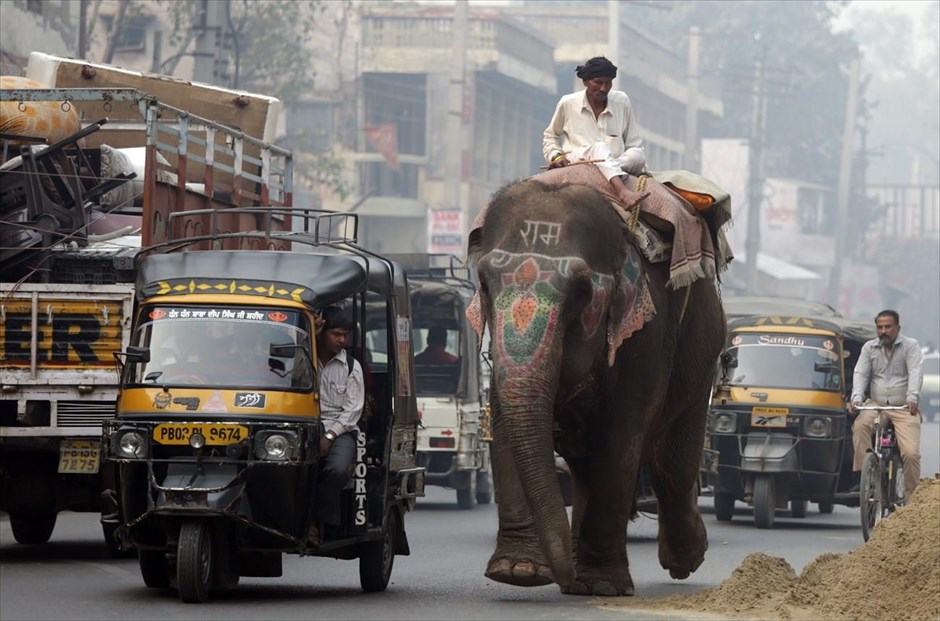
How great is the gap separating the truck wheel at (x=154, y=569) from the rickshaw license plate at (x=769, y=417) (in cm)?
900

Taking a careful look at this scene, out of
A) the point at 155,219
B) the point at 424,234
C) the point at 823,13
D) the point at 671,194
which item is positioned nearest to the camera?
the point at 671,194

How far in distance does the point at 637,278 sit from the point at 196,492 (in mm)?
2735

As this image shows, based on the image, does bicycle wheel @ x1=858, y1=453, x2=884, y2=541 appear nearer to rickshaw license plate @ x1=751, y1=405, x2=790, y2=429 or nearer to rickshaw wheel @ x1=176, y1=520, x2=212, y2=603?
rickshaw license plate @ x1=751, y1=405, x2=790, y2=429

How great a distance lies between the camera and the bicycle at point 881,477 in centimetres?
1698

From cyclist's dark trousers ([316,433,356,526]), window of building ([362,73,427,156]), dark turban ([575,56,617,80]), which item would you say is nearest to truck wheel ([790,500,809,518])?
dark turban ([575,56,617,80])

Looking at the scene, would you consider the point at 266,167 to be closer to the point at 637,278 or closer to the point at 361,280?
the point at 361,280

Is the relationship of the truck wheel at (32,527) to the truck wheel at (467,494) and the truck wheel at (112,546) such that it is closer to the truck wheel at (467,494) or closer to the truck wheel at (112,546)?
the truck wheel at (112,546)

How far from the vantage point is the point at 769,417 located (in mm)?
19922

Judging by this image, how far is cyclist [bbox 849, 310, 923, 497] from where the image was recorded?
17.1 metres

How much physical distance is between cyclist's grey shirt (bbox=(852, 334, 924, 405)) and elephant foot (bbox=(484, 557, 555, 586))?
7.15 meters

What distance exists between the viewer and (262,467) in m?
11.4

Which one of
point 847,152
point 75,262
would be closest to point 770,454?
point 75,262

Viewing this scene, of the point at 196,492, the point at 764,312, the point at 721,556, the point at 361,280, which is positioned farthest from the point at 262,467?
the point at 764,312

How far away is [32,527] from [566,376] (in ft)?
20.6
